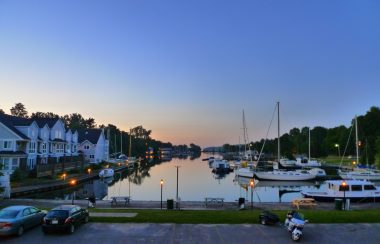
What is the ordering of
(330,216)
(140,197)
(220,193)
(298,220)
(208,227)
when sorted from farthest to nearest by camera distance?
(220,193) < (140,197) < (330,216) < (208,227) < (298,220)

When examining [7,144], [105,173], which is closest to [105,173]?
[105,173]

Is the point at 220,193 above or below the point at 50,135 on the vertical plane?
below

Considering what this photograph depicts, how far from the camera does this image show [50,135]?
280 feet

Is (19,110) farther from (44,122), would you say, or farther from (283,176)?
(283,176)

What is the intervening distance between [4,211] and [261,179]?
219 ft

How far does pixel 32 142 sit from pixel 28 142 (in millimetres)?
2326

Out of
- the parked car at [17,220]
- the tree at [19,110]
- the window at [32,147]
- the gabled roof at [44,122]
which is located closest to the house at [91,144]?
the gabled roof at [44,122]

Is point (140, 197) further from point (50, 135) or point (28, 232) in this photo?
point (28, 232)

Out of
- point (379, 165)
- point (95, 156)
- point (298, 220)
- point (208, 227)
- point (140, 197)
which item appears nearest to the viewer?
point (298, 220)

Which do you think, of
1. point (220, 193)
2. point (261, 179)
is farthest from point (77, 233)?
point (261, 179)

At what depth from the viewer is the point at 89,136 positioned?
118m

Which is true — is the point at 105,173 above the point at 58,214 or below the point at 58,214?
below

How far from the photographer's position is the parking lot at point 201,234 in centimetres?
2086

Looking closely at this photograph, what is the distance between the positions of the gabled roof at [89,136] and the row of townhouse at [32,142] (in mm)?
6181
